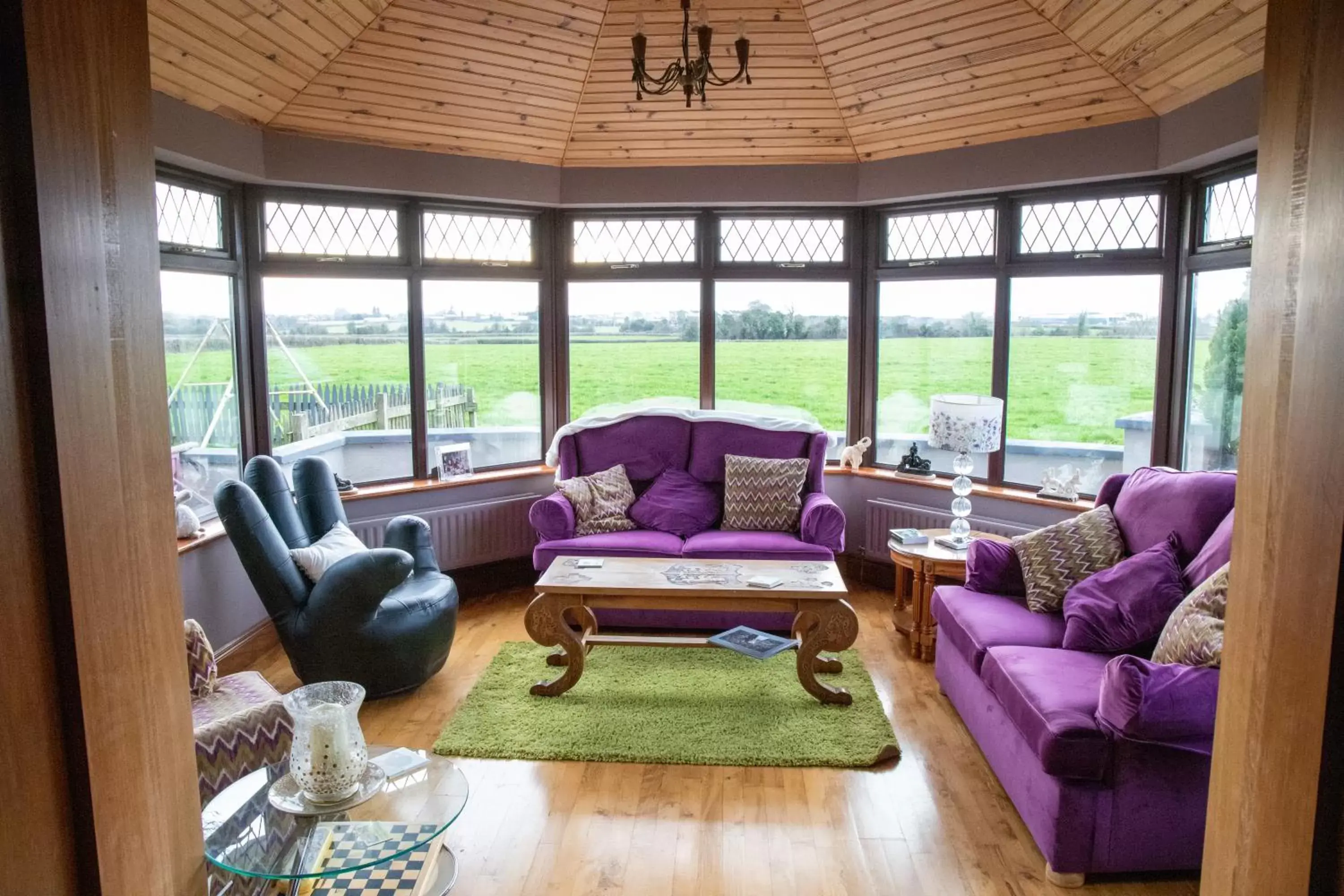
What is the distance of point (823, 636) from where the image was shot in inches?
158

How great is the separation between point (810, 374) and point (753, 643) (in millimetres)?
2706

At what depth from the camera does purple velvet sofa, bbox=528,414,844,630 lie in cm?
500

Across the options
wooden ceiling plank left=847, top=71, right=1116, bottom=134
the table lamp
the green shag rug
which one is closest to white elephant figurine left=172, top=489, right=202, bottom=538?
the green shag rug

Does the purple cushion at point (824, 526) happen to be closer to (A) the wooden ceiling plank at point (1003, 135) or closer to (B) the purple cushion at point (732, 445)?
(B) the purple cushion at point (732, 445)

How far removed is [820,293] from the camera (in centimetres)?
619

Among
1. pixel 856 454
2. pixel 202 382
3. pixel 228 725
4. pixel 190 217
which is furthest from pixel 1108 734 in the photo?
pixel 190 217

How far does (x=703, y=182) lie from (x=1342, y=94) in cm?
524

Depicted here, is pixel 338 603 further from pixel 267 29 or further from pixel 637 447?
pixel 267 29

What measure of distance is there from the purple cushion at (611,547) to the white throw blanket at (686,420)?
27.8 inches

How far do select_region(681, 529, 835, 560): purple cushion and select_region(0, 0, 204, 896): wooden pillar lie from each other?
406 centimetres

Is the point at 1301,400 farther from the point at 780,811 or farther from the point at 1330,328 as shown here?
the point at 780,811

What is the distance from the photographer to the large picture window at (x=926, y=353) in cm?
571

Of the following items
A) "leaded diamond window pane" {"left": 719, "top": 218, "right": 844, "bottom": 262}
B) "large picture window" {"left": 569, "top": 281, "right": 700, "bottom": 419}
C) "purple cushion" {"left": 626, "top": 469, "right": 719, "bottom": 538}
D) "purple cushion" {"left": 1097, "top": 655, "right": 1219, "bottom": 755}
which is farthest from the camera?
"large picture window" {"left": 569, "top": 281, "right": 700, "bottom": 419}

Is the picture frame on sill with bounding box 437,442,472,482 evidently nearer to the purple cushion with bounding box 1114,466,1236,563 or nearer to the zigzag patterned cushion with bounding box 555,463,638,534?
the zigzag patterned cushion with bounding box 555,463,638,534
